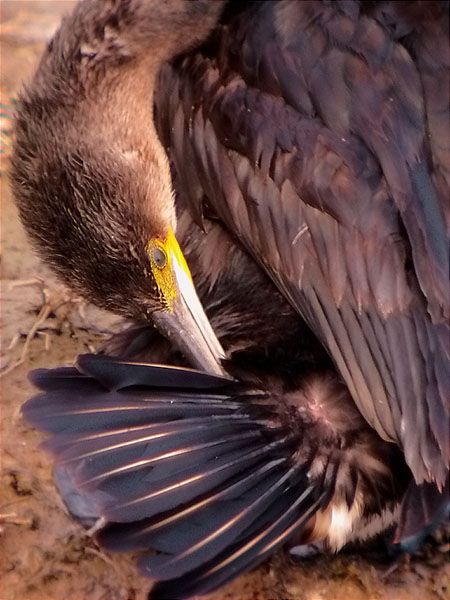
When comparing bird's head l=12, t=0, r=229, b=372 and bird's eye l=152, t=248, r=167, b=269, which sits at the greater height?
bird's head l=12, t=0, r=229, b=372

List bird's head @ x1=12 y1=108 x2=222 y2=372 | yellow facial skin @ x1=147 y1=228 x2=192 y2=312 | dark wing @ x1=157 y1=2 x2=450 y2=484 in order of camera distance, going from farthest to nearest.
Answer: yellow facial skin @ x1=147 y1=228 x2=192 y2=312 → bird's head @ x1=12 y1=108 x2=222 y2=372 → dark wing @ x1=157 y1=2 x2=450 y2=484

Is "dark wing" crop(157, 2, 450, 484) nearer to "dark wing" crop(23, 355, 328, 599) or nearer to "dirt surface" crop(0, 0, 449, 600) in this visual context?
"dark wing" crop(23, 355, 328, 599)

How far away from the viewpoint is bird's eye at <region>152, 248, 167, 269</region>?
2.22 metres

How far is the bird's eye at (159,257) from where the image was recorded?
222cm

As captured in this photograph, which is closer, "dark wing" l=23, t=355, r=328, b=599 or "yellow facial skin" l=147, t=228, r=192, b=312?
"dark wing" l=23, t=355, r=328, b=599

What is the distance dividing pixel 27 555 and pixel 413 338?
1.12m

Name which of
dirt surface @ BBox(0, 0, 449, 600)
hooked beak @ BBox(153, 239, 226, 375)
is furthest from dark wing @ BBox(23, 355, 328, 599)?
dirt surface @ BBox(0, 0, 449, 600)

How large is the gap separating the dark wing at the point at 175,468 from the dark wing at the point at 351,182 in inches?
12.6

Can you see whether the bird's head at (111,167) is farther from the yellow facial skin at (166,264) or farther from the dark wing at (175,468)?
the dark wing at (175,468)

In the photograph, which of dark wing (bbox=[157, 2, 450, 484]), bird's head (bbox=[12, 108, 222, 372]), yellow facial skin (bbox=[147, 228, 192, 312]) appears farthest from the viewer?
yellow facial skin (bbox=[147, 228, 192, 312])

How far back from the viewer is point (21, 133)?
2258 millimetres

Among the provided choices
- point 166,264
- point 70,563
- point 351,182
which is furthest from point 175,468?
point 351,182

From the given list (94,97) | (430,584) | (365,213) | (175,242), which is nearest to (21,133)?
(94,97)

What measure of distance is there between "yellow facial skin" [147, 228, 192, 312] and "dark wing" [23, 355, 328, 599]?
29 centimetres
